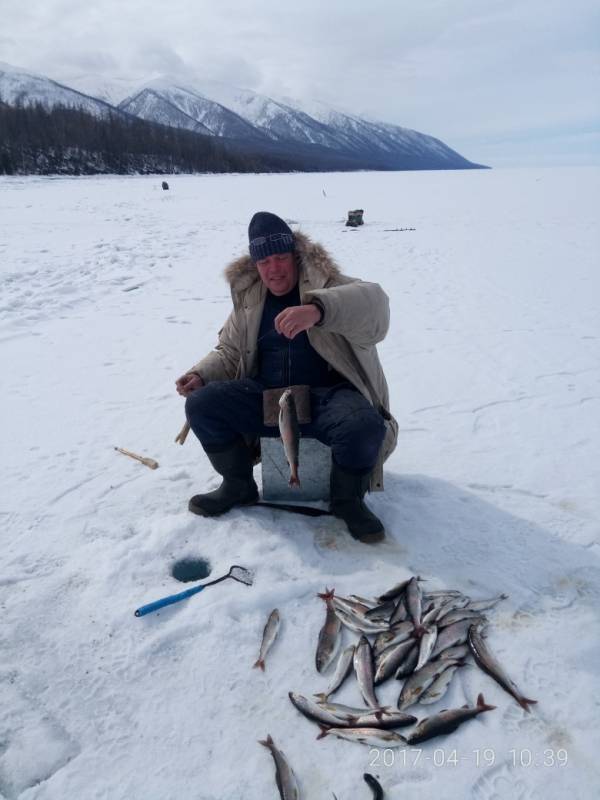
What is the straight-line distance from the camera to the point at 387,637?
2.42 metres

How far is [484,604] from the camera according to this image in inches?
102

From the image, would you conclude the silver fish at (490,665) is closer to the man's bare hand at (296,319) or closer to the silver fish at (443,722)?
the silver fish at (443,722)

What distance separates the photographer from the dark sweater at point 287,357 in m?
3.21

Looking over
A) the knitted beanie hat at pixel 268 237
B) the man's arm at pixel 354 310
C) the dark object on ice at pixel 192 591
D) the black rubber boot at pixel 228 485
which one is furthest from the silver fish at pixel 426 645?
the knitted beanie hat at pixel 268 237

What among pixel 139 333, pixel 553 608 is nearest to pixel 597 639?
pixel 553 608

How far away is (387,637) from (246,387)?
161 cm

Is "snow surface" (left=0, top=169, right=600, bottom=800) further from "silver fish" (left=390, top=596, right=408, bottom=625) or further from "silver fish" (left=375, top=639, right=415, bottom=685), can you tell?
"silver fish" (left=390, top=596, right=408, bottom=625)

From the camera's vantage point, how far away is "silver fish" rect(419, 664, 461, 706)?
2.13 meters

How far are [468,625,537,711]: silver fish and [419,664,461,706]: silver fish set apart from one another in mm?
142

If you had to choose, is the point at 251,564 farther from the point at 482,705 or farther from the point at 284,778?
Result: the point at 482,705

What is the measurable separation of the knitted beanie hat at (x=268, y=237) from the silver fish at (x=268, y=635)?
2.01 metres

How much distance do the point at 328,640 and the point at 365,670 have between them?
24 cm

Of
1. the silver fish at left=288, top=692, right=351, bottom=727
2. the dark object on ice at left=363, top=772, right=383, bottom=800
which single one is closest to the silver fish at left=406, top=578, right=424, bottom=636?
the silver fish at left=288, top=692, right=351, bottom=727

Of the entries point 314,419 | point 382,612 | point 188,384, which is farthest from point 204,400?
point 382,612
